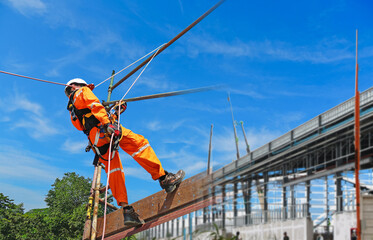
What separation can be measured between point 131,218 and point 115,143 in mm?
1269

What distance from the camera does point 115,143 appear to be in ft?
22.4

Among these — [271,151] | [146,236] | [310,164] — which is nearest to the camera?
[310,164]

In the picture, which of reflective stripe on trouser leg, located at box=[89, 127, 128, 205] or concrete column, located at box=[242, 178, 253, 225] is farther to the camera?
reflective stripe on trouser leg, located at box=[89, 127, 128, 205]

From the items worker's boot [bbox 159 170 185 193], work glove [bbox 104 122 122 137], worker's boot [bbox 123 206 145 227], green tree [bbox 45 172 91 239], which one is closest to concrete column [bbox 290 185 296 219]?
worker's boot [bbox 159 170 185 193]

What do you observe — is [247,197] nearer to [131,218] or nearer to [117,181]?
[131,218]

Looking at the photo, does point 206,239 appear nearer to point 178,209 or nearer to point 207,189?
point 207,189

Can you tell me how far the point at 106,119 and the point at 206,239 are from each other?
391cm

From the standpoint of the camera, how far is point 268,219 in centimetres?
296

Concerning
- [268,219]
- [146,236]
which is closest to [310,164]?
[268,219]

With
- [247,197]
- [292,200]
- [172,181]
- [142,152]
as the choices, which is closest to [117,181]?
[142,152]

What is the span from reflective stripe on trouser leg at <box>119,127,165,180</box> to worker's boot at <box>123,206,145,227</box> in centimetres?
71

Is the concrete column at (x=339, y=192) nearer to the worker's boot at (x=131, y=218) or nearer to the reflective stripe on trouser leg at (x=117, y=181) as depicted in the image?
the worker's boot at (x=131, y=218)

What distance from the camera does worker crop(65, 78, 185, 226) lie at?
6.61 m

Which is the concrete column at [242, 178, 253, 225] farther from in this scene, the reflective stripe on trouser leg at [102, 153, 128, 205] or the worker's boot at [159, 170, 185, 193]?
the reflective stripe on trouser leg at [102, 153, 128, 205]
